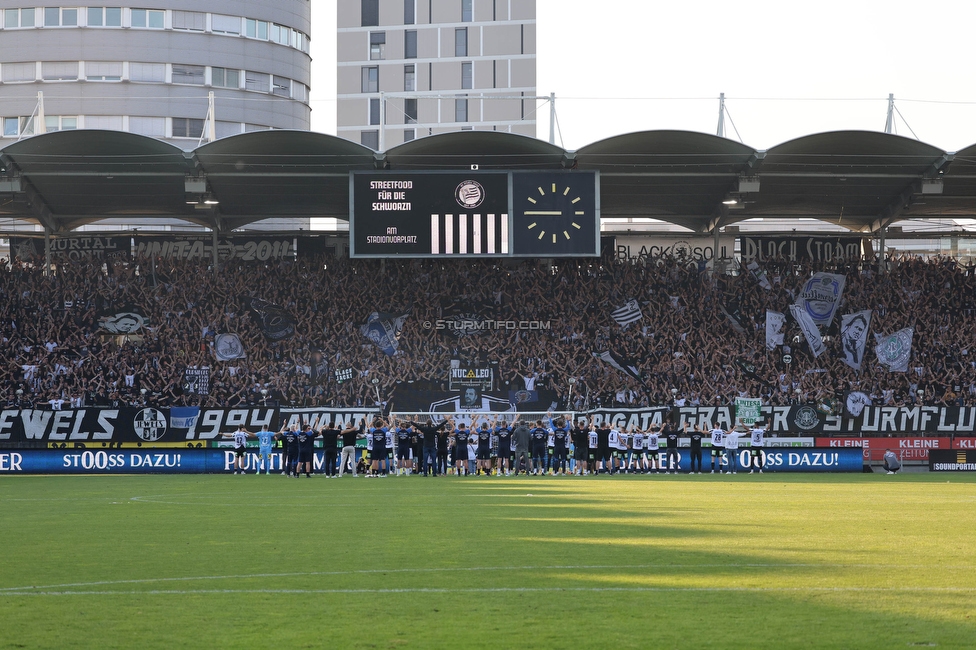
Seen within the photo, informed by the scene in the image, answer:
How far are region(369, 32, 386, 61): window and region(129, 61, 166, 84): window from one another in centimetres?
2604

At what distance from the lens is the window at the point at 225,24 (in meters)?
80.8

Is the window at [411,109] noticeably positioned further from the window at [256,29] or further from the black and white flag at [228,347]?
the black and white flag at [228,347]

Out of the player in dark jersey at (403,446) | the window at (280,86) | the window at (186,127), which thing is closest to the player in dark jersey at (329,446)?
the player in dark jersey at (403,446)

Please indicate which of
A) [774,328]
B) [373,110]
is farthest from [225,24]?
[774,328]

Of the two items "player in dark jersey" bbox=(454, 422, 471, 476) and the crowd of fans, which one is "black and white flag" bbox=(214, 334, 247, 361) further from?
"player in dark jersey" bbox=(454, 422, 471, 476)

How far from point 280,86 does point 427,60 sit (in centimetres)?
2081

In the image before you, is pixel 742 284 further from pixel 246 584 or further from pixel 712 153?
pixel 246 584

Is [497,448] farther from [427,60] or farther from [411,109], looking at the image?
[427,60]

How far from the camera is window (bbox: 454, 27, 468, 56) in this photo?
101 metres

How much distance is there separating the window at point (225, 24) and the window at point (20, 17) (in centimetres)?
1227

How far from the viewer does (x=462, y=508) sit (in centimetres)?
1998

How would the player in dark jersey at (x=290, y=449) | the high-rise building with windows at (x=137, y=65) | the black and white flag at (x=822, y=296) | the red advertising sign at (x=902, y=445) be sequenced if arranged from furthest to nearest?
the high-rise building with windows at (x=137, y=65) → the black and white flag at (x=822, y=296) → the red advertising sign at (x=902, y=445) → the player in dark jersey at (x=290, y=449)

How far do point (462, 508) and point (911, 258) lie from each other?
108 ft

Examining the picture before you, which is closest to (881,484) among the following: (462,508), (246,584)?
(462,508)
